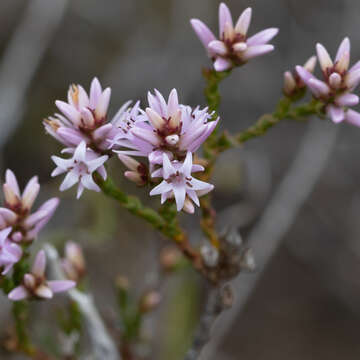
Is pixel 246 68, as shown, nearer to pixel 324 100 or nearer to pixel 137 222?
pixel 137 222

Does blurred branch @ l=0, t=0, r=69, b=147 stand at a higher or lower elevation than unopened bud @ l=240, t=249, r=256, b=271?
lower

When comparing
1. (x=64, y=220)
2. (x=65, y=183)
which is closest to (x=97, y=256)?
(x=64, y=220)

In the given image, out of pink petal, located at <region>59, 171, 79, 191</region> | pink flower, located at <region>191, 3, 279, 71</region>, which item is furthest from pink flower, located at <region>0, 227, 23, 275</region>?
pink flower, located at <region>191, 3, 279, 71</region>

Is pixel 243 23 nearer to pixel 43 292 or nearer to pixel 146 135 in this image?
pixel 146 135

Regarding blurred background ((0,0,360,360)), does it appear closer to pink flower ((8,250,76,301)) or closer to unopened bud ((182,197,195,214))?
pink flower ((8,250,76,301))

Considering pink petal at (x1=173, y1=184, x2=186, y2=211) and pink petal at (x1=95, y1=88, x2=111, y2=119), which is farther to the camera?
pink petal at (x1=95, y1=88, x2=111, y2=119)

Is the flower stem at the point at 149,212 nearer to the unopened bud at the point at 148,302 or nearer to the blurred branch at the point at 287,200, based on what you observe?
the unopened bud at the point at 148,302
